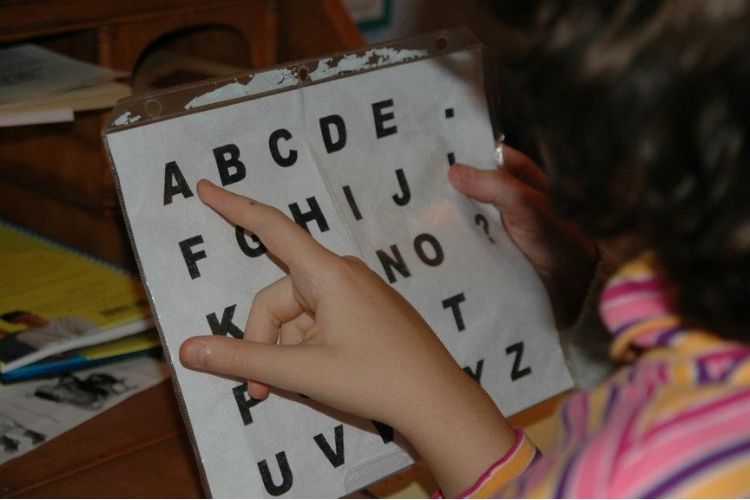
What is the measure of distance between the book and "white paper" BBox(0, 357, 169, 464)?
0.04m

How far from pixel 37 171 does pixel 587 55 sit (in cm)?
89

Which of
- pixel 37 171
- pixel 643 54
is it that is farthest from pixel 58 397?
pixel 643 54

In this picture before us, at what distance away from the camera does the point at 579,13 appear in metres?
0.51

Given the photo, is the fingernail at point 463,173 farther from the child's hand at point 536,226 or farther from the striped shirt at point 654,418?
the striped shirt at point 654,418

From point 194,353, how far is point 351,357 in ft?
0.41

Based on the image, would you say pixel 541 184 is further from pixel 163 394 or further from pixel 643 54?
pixel 643 54

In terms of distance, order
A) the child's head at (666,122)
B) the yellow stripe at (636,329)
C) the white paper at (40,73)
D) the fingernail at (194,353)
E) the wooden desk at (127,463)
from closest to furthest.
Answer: the child's head at (666,122) < the yellow stripe at (636,329) < the fingernail at (194,353) < the wooden desk at (127,463) < the white paper at (40,73)

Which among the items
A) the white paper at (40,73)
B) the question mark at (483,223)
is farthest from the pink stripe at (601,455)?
the white paper at (40,73)

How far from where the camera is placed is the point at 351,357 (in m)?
0.80

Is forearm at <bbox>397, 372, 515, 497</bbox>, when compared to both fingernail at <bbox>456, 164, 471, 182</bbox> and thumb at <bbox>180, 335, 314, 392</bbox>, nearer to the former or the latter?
thumb at <bbox>180, 335, 314, 392</bbox>

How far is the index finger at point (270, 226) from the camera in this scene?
813 millimetres

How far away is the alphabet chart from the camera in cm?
81

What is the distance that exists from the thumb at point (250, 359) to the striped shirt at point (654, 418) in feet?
0.69

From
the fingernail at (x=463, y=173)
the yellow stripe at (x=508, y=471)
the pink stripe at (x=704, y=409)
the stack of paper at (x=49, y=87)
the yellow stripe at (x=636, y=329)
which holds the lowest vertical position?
the yellow stripe at (x=508, y=471)
